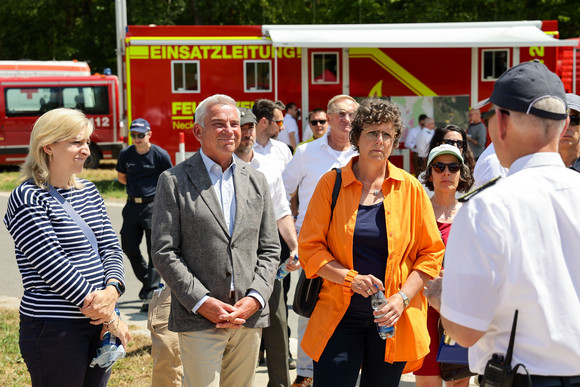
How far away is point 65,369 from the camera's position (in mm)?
3510

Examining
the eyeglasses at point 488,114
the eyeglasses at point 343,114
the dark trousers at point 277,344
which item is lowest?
the dark trousers at point 277,344

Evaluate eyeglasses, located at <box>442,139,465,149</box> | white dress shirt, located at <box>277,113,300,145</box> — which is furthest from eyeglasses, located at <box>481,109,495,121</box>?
white dress shirt, located at <box>277,113,300,145</box>

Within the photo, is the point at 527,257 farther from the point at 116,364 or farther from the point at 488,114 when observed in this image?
the point at 116,364

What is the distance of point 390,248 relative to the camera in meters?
3.85

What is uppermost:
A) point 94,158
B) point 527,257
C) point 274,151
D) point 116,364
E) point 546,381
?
point 527,257

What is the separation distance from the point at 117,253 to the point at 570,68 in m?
15.6

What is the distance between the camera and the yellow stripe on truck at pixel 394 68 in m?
16.5

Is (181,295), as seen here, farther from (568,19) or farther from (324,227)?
(568,19)

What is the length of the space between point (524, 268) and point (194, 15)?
29638 millimetres

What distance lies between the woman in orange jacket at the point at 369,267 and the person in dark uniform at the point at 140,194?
14.5ft

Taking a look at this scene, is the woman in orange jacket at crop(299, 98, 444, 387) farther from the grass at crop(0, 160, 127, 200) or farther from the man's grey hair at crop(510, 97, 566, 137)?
the grass at crop(0, 160, 127, 200)

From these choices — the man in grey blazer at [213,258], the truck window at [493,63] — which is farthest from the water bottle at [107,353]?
the truck window at [493,63]

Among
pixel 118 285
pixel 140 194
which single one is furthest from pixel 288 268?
pixel 140 194

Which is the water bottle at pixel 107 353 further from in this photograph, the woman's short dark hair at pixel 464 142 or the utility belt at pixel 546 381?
the woman's short dark hair at pixel 464 142
